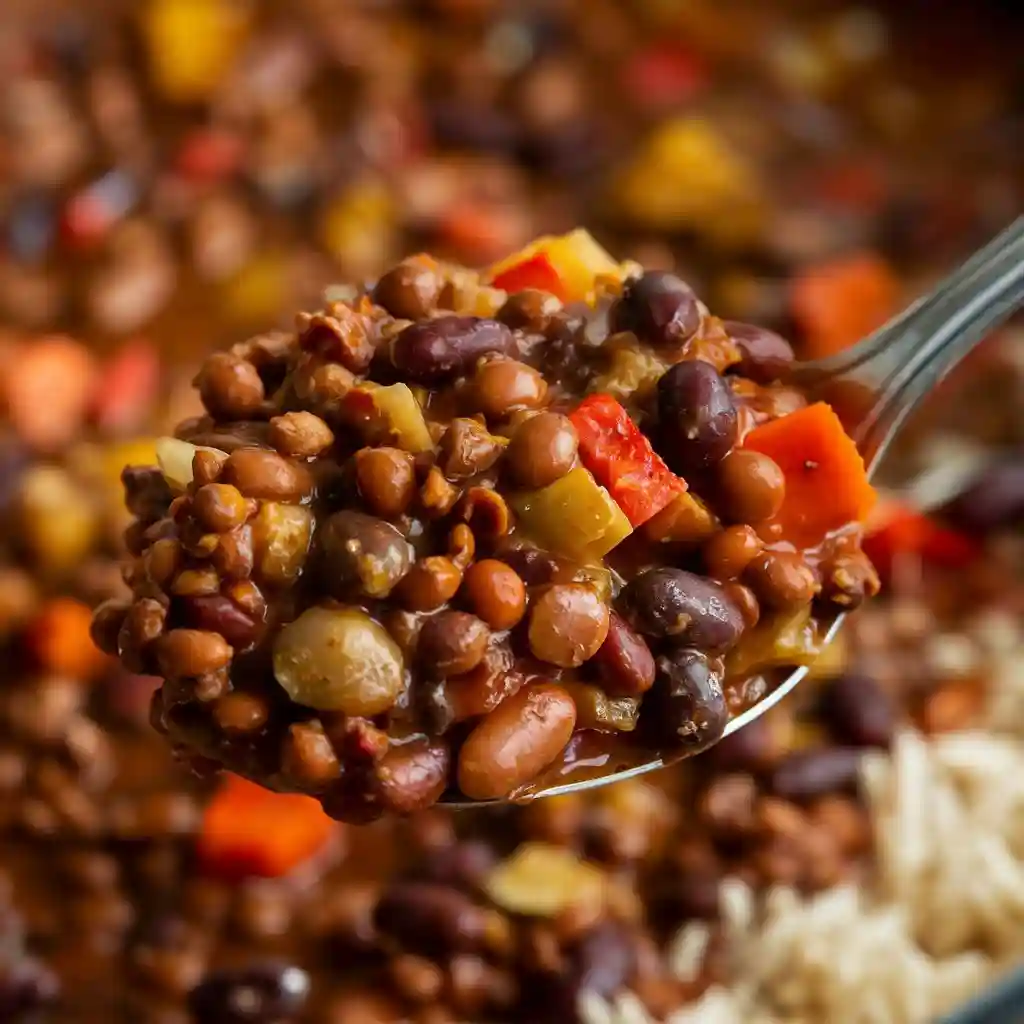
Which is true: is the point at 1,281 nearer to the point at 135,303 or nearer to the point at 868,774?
the point at 135,303

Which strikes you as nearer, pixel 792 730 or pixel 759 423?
pixel 759 423

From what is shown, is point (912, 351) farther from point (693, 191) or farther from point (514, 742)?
point (693, 191)

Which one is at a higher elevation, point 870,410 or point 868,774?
point 870,410

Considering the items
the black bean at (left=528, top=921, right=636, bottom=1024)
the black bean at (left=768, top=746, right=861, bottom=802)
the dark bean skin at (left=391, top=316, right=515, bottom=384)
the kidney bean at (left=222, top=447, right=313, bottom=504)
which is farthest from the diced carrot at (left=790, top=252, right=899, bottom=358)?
the kidney bean at (left=222, top=447, right=313, bottom=504)

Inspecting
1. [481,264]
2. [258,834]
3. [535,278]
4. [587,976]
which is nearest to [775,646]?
[535,278]

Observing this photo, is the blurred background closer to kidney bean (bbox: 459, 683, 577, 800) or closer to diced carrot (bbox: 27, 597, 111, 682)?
diced carrot (bbox: 27, 597, 111, 682)

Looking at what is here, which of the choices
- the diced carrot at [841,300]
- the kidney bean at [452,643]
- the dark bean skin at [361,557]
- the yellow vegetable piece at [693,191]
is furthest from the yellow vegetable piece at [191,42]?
the kidney bean at [452,643]

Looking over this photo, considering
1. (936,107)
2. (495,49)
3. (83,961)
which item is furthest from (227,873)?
(936,107)
